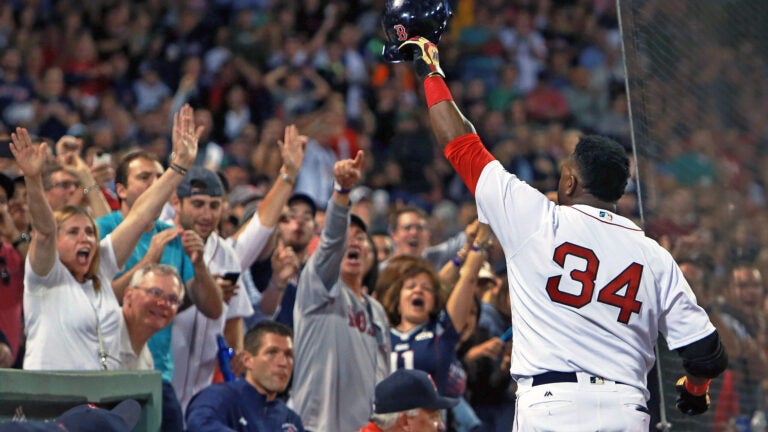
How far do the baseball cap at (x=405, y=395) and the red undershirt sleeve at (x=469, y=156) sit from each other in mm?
1816

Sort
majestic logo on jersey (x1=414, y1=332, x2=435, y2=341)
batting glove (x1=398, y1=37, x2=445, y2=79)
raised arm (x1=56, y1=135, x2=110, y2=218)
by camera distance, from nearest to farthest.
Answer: batting glove (x1=398, y1=37, x2=445, y2=79), raised arm (x1=56, y1=135, x2=110, y2=218), majestic logo on jersey (x1=414, y1=332, x2=435, y2=341)

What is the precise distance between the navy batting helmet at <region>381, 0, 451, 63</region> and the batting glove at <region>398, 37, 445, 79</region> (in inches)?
1.5

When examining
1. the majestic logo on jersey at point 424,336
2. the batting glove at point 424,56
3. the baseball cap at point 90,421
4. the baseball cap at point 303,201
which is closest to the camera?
the baseball cap at point 90,421

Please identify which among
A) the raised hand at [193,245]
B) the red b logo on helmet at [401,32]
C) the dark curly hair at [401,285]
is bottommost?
the dark curly hair at [401,285]

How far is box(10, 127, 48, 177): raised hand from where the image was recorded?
575cm

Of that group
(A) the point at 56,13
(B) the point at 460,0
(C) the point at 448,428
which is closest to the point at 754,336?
(C) the point at 448,428

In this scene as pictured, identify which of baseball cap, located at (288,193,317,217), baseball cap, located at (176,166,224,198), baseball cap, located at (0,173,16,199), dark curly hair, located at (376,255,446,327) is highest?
baseball cap, located at (0,173,16,199)

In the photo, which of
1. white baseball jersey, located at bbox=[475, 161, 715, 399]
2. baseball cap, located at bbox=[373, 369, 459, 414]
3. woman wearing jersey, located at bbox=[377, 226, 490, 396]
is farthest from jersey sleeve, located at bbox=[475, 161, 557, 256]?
woman wearing jersey, located at bbox=[377, 226, 490, 396]

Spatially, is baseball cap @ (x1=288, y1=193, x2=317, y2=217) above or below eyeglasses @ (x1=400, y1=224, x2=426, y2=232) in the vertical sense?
above

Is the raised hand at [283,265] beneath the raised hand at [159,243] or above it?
beneath

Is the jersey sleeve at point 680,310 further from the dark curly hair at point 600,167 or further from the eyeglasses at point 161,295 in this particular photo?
the eyeglasses at point 161,295

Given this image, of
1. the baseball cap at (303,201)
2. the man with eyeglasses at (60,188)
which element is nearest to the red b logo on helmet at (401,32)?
the man with eyeglasses at (60,188)

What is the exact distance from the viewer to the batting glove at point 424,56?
15.8ft

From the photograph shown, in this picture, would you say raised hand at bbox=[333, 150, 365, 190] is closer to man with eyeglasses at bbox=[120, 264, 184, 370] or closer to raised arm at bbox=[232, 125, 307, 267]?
raised arm at bbox=[232, 125, 307, 267]
